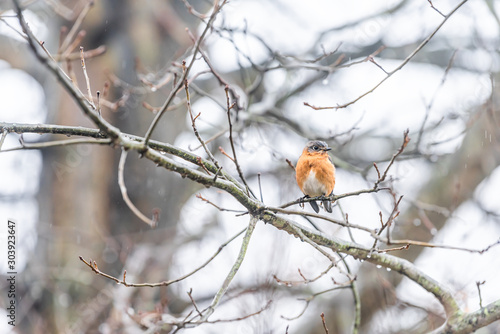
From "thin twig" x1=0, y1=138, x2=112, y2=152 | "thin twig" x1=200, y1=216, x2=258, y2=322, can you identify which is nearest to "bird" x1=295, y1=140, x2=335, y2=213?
"thin twig" x1=200, y1=216, x2=258, y2=322

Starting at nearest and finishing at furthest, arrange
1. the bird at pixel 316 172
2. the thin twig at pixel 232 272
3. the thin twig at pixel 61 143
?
the thin twig at pixel 61 143
the thin twig at pixel 232 272
the bird at pixel 316 172

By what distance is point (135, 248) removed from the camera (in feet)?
18.7

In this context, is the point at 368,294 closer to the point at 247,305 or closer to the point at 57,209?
the point at 247,305

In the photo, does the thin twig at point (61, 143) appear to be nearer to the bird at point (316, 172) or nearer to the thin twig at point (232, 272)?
the thin twig at point (232, 272)

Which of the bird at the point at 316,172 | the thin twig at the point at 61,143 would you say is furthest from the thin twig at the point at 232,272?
the bird at the point at 316,172

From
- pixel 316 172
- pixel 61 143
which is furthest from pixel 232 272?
pixel 316 172

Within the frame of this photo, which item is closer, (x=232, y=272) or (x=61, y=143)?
(x=61, y=143)

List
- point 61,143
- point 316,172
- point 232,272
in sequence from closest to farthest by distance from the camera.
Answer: point 61,143, point 232,272, point 316,172

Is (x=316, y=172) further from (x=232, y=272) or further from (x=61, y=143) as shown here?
(x=61, y=143)

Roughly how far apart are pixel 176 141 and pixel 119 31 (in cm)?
152

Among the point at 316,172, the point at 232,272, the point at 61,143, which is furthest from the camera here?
the point at 316,172

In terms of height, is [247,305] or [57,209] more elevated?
[57,209]

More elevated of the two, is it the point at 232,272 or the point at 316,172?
the point at 316,172

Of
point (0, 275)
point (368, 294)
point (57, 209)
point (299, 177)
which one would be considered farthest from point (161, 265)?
point (299, 177)
